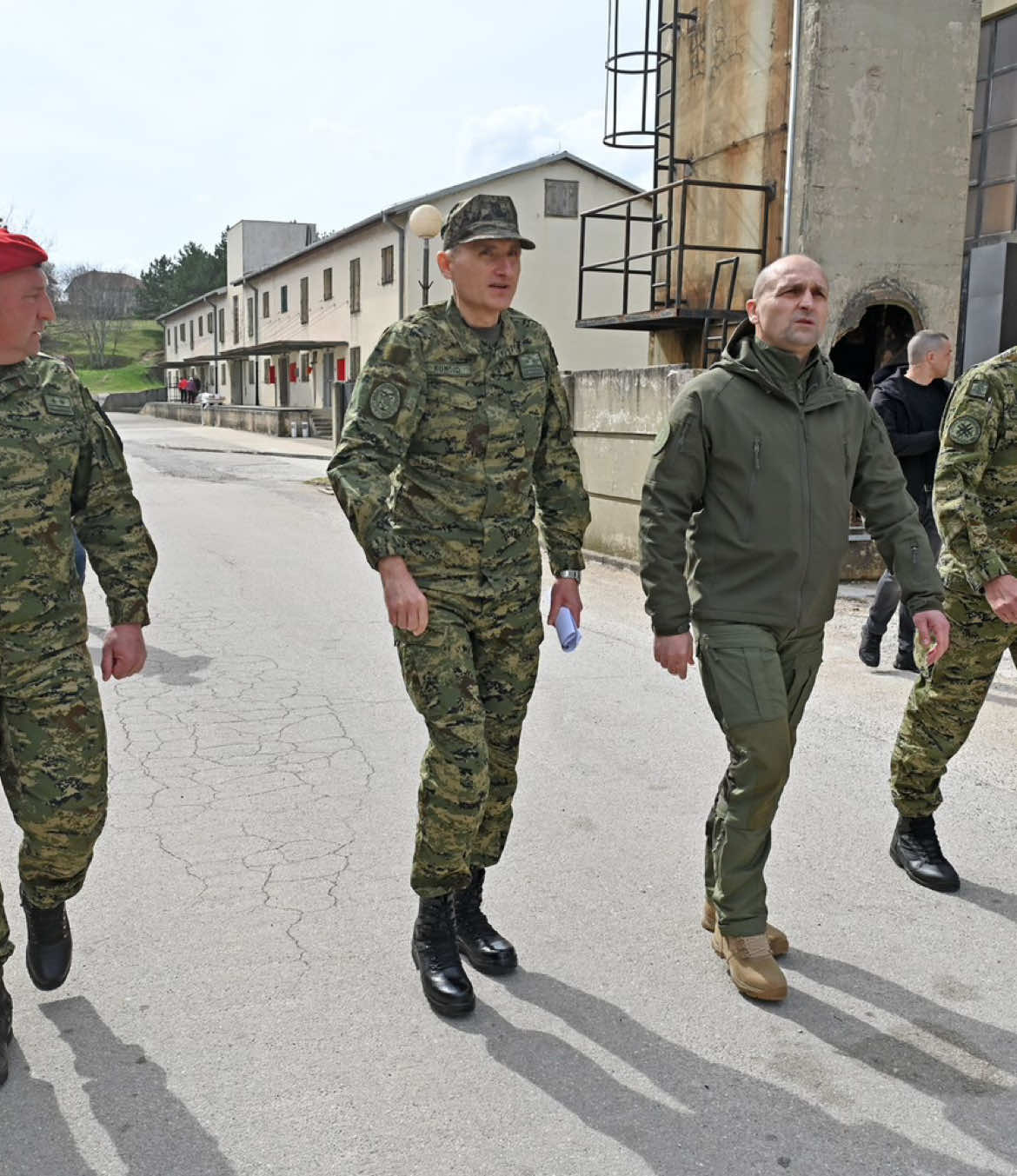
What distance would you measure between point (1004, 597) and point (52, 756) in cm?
272

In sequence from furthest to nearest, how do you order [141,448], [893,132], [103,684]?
1. [141,448]
2. [893,132]
3. [103,684]

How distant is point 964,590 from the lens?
370 cm

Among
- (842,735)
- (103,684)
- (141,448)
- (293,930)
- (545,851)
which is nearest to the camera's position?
(293,930)

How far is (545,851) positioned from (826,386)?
185 cm

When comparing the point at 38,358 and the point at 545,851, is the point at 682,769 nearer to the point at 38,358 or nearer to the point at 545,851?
the point at 545,851

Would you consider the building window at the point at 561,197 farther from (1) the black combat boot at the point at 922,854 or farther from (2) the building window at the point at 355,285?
(1) the black combat boot at the point at 922,854

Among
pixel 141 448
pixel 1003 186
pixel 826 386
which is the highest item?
pixel 1003 186

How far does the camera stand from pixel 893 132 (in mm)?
10109

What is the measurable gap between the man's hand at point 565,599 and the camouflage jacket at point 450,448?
0.41ft

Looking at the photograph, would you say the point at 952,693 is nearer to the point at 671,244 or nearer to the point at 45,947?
the point at 45,947

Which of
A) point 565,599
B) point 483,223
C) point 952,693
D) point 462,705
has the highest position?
point 483,223

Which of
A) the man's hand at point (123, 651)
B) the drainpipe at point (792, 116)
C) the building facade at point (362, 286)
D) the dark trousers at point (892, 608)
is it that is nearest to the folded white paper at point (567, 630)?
the man's hand at point (123, 651)

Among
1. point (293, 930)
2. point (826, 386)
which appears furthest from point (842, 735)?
point (293, 930)

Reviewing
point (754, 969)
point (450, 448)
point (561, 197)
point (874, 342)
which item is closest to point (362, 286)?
point (561, 197)
